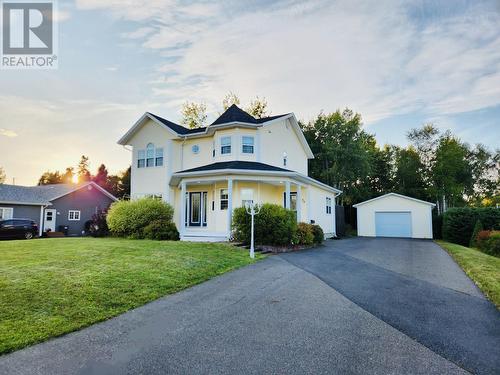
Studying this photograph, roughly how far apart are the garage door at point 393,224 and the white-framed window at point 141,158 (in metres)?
18.6

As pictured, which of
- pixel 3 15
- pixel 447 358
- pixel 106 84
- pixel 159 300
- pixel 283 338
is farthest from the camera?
pixel 106 84

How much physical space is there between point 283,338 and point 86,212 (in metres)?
30.3

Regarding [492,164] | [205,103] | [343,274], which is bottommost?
[343,274]

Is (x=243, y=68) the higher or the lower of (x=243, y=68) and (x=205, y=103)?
the lower

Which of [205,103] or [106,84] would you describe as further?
[205,103]

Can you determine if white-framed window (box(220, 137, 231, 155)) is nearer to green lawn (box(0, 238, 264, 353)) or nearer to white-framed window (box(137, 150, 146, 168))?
white-framed window (box(137, 150, 146, 168))

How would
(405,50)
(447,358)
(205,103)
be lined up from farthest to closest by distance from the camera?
(205,103), (405,50), (447,358)

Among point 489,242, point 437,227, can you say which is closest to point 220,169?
point 489,242

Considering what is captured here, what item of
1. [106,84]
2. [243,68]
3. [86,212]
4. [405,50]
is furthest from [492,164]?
[86,212]

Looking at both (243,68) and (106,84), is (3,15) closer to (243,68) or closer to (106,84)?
(106,84)

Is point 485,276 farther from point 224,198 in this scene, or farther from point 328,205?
point 328,205

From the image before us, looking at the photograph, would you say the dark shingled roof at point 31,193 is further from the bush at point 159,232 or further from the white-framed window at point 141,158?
the bush at point 159,232

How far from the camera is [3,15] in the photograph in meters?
10.1

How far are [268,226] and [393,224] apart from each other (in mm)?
15905
